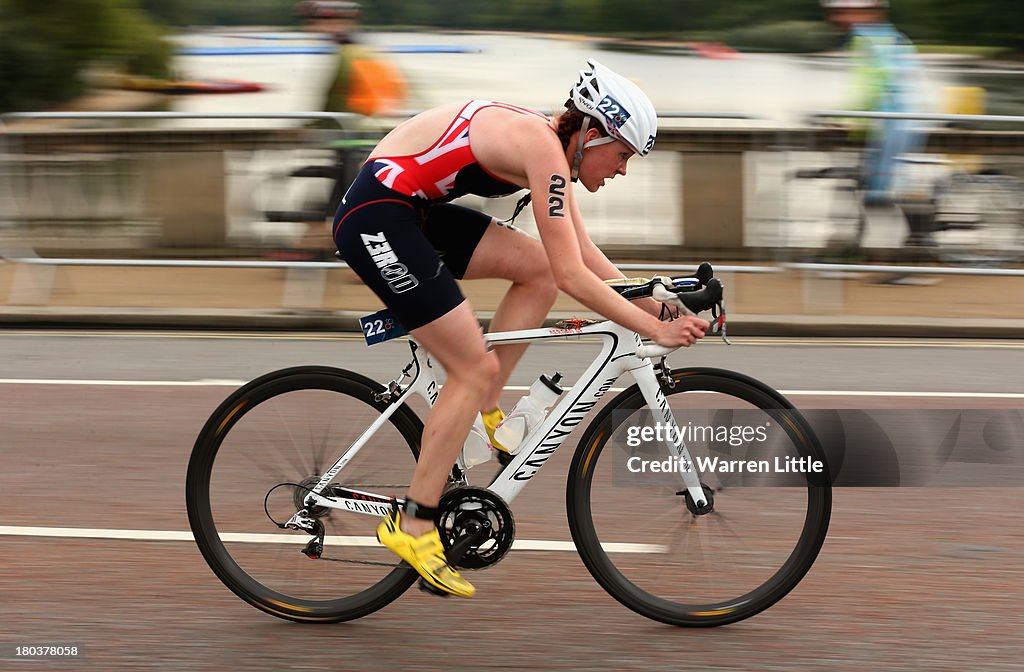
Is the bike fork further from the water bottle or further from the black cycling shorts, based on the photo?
the black cycling shorts

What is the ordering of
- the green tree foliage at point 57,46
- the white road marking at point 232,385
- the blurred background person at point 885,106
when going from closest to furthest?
the white road marking at point 232,385 → the blurred background person at point 885,106 → the green tree foliage at point 57,46

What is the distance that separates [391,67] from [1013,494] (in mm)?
5955

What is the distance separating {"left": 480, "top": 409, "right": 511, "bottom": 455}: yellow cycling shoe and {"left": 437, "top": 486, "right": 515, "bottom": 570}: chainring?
0.17 meters

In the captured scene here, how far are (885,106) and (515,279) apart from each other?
6566mm

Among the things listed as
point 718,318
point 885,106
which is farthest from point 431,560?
point 885,106

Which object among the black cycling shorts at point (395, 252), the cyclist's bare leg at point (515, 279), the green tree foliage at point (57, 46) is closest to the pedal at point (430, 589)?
the cyclist's bare leg at point (515, 279)

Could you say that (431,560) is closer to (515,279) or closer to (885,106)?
(515,279)

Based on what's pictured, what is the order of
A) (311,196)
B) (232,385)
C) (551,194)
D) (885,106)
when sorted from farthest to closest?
(885,106) → (311,196) → (232,385) → (551,194)

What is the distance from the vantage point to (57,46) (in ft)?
60.3

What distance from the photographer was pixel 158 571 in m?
4.82

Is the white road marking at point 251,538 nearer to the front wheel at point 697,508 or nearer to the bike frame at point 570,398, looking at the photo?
the front wheel at point 697,508

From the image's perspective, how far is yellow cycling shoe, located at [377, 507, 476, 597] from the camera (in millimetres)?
4102

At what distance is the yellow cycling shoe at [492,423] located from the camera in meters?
4.25

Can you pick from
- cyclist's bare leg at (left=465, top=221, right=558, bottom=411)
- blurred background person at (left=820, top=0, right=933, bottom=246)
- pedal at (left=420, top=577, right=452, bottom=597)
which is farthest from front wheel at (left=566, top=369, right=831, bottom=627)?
blurred background person at (left=820, top=0, right=933, bottom=246)
